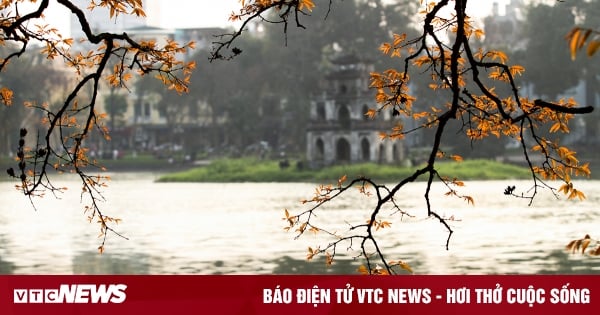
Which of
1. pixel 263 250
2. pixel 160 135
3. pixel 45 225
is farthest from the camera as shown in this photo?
pixel 160 135

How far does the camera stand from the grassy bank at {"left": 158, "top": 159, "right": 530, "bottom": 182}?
48469 mm

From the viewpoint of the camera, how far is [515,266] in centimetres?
1962

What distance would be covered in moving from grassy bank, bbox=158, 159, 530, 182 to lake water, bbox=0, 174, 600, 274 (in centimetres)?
577

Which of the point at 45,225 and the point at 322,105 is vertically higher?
the point at 322,105

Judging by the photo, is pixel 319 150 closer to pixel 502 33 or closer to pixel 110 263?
pixel 502 33

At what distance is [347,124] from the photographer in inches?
2060

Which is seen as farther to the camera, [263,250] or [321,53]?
[321,53]

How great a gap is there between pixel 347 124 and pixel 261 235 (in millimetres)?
26362

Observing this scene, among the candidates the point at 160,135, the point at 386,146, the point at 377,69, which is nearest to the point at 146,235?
the point at 386,146

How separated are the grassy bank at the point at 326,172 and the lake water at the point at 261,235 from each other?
577 centimetres

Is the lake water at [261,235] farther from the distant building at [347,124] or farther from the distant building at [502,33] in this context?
the distant building at [502,33]

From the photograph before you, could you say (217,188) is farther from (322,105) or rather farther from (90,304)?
(90,304)

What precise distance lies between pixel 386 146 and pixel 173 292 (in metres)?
43.1

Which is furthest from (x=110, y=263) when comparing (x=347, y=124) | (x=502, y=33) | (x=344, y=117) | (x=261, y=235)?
(x=502, y=33)
